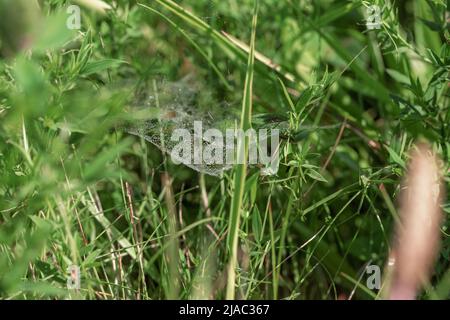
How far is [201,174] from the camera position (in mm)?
1626

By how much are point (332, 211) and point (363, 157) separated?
0.20 metres

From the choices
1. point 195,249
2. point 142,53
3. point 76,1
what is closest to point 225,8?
point 142,53

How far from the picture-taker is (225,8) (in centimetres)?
189

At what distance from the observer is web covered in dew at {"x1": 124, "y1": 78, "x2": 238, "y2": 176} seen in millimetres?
1515

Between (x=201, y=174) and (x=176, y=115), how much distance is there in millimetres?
213

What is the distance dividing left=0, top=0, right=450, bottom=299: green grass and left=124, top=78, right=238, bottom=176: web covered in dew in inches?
0.4

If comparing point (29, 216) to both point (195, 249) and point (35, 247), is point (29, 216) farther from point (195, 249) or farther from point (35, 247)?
point (195, 249)
